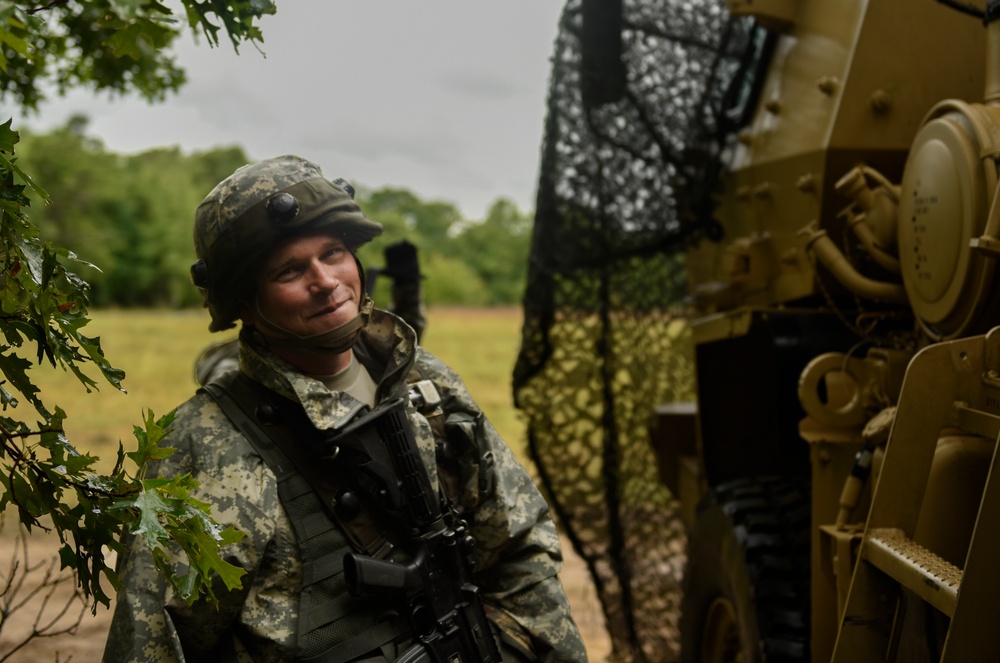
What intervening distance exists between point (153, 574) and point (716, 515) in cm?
213

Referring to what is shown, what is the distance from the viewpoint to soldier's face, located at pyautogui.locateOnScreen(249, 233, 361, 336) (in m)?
2.16

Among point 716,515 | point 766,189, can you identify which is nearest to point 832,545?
point 716,515

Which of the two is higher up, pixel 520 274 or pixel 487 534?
pixel 487 534

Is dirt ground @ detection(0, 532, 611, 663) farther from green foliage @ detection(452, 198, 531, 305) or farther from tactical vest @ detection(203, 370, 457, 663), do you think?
green foliage @ detection(452, 198, 531, 305)

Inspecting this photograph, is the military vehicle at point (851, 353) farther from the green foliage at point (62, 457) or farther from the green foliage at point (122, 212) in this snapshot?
the green foliage at point (122, 212)

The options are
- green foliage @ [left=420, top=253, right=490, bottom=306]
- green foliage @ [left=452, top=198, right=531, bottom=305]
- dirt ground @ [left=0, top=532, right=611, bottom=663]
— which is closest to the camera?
dirt ground @ [left=0, top=532, right=611, bottom=663]

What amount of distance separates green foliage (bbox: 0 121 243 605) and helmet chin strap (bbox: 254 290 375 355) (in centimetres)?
47

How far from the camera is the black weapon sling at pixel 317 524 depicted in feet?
A: 6.87

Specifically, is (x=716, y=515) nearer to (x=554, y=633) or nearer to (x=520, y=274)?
(x=554, y=633)

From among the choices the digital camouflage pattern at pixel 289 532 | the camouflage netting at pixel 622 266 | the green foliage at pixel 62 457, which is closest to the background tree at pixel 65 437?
the green foliage at pixel 62 457

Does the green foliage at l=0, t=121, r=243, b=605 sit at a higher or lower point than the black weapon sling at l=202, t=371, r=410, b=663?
higher

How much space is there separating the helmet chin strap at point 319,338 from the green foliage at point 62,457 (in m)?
0.47

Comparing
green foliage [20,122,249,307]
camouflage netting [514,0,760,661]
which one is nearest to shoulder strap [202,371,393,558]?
camouflage netting [514,0,760,661]

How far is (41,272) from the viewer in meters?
1.65
